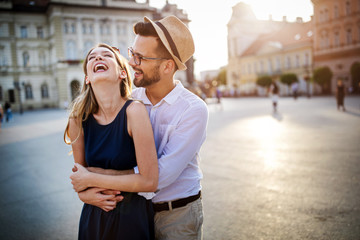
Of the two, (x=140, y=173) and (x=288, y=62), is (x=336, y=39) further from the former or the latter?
(x=140, y=173)

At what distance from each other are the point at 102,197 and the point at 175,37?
1090 mm

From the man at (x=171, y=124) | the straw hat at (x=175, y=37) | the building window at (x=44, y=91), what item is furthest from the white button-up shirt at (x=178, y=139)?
the building window at (x=44, y=91)

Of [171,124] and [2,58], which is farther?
[2,58]

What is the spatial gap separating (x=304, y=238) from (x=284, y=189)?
1676mm

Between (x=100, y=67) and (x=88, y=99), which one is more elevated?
(x=100, y=67)

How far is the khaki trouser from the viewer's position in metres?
1.87

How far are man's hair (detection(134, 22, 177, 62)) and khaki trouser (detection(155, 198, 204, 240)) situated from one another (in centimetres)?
102

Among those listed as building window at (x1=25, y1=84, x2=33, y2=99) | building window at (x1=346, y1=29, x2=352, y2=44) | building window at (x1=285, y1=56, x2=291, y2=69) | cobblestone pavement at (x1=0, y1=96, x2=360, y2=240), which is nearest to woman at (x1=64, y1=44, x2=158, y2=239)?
cobblestone pavement at (x1=0, y1=96, x2=360, y2=240)

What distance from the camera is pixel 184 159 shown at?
1.78 m

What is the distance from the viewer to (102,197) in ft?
5.61

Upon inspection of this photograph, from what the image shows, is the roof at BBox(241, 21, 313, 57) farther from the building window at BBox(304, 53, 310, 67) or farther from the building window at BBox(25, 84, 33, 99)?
the building window at BBox(25, 84, 33, 99)

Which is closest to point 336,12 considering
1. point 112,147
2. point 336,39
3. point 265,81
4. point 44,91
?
point 336,39

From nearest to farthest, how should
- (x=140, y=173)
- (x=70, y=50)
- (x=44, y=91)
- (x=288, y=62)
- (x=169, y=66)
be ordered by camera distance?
(x=140, y=173) → (x=169, y=66) → (x=70, y=50) → (x=44, y=91) → (x=288, y=62)

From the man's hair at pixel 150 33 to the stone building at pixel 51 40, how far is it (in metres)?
45.7
